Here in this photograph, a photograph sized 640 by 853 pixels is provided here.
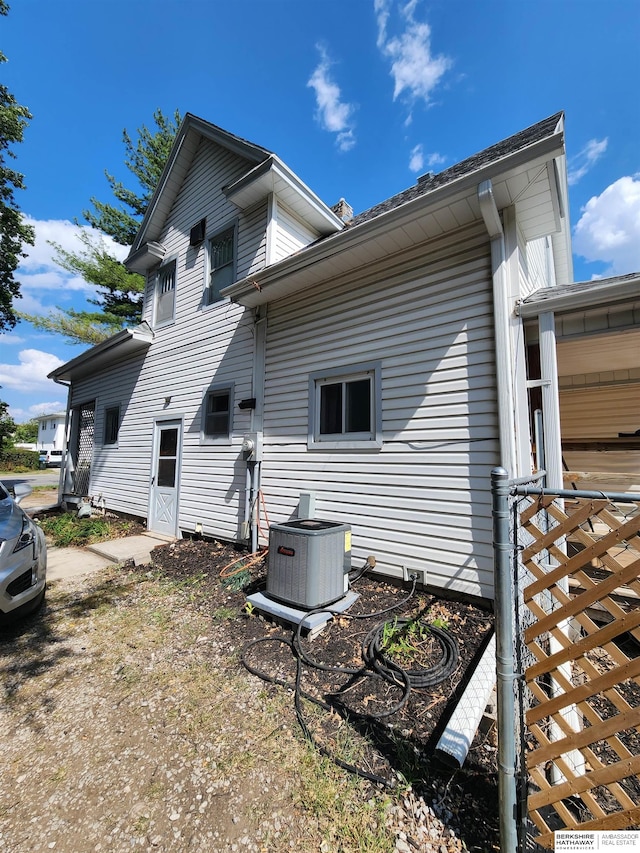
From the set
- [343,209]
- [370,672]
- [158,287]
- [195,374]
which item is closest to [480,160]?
[343,209]

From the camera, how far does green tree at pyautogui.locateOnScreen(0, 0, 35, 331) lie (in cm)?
1135

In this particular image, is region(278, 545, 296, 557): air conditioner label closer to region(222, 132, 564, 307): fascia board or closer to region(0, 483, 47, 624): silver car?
region(0, 483, 47, 624): silver car

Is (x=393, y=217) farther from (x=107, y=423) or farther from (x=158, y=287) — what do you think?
(x=107, y=423)

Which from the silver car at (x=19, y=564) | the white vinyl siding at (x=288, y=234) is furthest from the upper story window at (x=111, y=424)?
the white vinyl siding at (x=288, y=234)

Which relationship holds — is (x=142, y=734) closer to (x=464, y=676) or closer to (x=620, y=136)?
(x=464, y=676)

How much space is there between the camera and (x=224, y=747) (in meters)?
2.13

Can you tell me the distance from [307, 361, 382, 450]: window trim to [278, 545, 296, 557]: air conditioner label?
5.37ft

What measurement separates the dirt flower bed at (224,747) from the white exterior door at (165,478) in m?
3.76

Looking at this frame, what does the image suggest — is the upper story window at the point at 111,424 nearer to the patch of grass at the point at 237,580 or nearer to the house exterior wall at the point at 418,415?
the patch of grass at the point at 237,580

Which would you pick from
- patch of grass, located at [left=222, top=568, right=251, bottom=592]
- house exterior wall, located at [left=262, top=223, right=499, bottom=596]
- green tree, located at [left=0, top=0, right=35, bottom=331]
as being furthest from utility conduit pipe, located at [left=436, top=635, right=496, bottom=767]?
green tree, located at [left=0, top=0, right=35, bottom=331]

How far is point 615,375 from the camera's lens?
6.54 m

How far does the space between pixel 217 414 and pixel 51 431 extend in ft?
167

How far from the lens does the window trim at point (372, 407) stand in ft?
14.5

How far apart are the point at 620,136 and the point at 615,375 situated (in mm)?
9655
